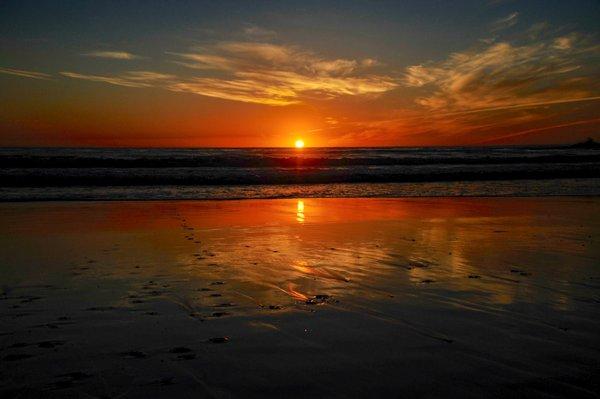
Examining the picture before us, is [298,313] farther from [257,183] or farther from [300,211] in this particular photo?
[257,183]

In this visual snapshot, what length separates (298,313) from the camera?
16.9ft

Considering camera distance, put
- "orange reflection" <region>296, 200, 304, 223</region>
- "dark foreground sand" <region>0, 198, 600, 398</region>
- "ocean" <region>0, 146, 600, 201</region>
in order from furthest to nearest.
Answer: "ocean" <region>0, 146, 600, 201</region> < "orange reflection" <region>296, 200, 304, 223</region> < "dark foreground sand" <region>0, 198, 600, 398</region>

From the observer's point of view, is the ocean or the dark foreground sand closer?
the dark foreground sand

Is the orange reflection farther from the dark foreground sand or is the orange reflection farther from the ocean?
the ocean

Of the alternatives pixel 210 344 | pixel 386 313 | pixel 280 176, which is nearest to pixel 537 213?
pixel 386 313

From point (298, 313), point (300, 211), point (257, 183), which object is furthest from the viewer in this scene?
point (257, 183)

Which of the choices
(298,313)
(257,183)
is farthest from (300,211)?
(257,183)

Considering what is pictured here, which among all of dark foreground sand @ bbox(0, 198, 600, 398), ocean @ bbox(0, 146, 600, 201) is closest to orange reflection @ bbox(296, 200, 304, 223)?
dark foreground sand @ bbox(0, 198, 600, 398)

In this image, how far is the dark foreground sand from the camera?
3.60m

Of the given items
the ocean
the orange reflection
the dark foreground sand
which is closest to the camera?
the dark foreground sand

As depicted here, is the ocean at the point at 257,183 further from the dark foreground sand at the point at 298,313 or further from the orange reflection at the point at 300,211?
the dark foreground sand at the point at 298,313

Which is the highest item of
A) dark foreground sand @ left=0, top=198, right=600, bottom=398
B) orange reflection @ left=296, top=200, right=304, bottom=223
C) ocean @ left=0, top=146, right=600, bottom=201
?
ocean @ left=0, top=146, right=600, bottom=201

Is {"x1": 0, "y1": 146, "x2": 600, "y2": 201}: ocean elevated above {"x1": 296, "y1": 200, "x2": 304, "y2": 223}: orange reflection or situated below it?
above

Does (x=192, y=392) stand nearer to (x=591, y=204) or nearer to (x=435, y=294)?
(x=435, y=294)
